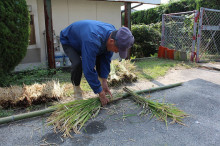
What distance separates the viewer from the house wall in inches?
249

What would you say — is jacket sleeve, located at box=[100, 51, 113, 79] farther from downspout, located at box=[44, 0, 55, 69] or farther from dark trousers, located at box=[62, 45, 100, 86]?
downspout, located at box=[44, 0, 55, 69]

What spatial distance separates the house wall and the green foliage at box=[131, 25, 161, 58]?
1.49m

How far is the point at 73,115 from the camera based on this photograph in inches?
101

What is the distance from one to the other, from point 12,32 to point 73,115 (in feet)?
8.17

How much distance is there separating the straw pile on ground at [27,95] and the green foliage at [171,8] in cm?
822

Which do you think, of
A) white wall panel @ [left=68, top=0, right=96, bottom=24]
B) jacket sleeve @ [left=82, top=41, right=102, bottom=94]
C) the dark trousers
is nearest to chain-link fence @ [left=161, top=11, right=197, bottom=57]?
white wall panel @ [left=68, top=0, right=96, bottom=24]

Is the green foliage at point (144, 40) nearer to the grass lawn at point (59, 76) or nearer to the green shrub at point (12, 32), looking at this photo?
the grass lawn at point (59, 76)

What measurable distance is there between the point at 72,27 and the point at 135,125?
1780 millimetres

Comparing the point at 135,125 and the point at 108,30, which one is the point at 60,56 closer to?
the point at 108,30

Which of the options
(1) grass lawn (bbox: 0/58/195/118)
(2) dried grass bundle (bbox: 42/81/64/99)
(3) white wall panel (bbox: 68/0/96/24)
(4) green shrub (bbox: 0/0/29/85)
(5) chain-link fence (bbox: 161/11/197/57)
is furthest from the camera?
(5) chain-link fence (bbox: 161/11/197/57)

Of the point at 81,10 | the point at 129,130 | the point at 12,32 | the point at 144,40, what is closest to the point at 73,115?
the point at 129,130

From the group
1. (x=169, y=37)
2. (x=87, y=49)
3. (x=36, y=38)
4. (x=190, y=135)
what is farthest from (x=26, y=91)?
(x=169, y=37)

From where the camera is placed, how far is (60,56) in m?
6.18

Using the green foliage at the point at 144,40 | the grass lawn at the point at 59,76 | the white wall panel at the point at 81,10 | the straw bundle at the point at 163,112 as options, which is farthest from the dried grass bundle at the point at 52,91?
the green foliage at the point at 144,40
